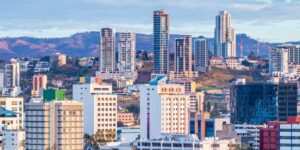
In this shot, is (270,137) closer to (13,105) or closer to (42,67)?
(13,105)

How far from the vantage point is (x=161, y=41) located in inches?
7470

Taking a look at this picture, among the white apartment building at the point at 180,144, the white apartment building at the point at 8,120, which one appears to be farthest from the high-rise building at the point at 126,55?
the white apartment building at the point at 180,144

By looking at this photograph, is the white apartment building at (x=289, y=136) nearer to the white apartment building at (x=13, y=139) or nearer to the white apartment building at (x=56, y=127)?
the white apartment building at (x=56, y=127)

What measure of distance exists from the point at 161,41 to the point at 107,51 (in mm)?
7653

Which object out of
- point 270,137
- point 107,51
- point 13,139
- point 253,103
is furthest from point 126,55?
point 270,137

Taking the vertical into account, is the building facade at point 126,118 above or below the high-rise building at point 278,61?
below

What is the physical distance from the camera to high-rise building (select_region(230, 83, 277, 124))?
4564 inches

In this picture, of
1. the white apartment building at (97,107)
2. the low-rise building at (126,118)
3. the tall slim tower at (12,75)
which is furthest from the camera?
the tall slim tower at (12,75)

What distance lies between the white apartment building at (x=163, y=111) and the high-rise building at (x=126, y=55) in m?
75.5

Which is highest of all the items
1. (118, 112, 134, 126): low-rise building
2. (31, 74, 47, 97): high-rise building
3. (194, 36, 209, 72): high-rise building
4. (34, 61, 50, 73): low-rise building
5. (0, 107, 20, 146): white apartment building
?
(194, 36, 209, 72): high-rise building

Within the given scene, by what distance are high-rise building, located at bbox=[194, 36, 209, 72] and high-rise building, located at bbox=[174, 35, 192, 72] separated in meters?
1.20

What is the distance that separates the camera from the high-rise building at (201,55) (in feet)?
590

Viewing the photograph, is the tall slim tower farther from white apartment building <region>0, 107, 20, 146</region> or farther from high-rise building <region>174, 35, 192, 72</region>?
white apartment building <region>0, 107, 20, 146</region>

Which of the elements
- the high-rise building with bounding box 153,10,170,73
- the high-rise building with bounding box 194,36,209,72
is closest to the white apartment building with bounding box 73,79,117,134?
the high-rise building with bounding box 153,10,170,73
